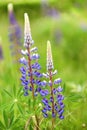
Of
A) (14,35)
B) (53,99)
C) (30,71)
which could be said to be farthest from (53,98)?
(14,35)

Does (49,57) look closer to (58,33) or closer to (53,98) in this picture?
(53,98)

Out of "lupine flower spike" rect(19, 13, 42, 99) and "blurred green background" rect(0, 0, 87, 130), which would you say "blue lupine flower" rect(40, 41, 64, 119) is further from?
"blurred green background" rect(0, 0, 87, 130)

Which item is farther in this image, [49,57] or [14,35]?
[14,35]

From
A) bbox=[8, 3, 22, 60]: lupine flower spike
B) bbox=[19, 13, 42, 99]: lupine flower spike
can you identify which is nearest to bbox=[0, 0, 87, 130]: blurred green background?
bbox=[8, 3, 22, 60]: lupine flower spike

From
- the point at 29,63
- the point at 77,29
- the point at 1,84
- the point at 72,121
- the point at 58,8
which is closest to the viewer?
the point at 29,63

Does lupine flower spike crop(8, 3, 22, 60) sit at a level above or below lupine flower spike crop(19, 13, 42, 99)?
above

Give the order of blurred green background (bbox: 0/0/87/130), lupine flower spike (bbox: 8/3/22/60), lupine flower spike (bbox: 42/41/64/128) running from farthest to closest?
blurred green background (bbox: 0/0/87/130) < lupine flower spike (bbox: 8/3/22/60) < lupine flower spike (bbox: 42/41/64/128)

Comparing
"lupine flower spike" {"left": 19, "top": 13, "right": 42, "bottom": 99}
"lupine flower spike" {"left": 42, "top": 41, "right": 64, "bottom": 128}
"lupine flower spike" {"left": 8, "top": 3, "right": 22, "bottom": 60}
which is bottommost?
"lupine flower spike" {"left": 42, "top": 41, "right": 64, "bottom": 128}

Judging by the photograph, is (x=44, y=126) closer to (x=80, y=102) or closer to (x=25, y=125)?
(x=25, y=125)

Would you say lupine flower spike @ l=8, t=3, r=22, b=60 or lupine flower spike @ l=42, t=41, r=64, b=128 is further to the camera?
lupine flower spike @ l=8, t=3, r=22, b=60

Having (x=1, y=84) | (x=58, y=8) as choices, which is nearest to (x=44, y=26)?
(x=58, y=8)

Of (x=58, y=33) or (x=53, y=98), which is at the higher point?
(x=58, y=33)
